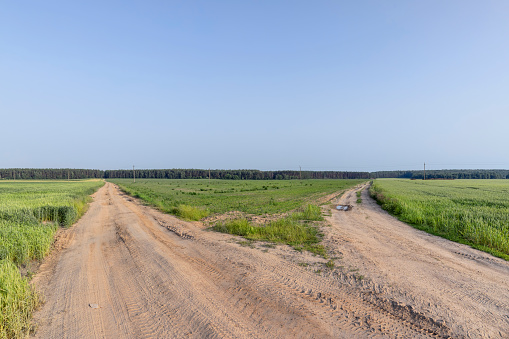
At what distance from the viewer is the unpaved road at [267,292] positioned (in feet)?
14.6

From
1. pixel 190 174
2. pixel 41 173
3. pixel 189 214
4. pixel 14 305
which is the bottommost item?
pixel 189 214

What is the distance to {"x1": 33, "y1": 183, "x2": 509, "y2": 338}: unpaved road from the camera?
446cm

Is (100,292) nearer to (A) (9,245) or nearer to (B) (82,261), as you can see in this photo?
(B) (82,261)

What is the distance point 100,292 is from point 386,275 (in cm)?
737

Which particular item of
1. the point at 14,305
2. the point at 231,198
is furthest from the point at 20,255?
the point at 231,198

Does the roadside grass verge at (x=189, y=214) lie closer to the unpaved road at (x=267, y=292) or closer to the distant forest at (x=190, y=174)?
the unpaved road at (x=267, y=292)

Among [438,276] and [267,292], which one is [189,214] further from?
[438,276]

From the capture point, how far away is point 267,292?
19.0ft

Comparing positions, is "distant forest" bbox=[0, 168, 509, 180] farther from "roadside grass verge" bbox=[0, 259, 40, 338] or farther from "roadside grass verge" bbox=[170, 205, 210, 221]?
"roadside grass verge" bbox=[0, 259, 40, 338]

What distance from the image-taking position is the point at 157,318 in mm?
4863

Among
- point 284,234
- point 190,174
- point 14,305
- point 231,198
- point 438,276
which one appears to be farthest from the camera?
point 190,174

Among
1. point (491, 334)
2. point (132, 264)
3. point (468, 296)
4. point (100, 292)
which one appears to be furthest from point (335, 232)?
point (100, 292)

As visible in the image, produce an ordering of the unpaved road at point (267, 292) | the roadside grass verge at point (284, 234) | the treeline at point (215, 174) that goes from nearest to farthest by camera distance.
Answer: the unpaved road at point (267, 292) < the roadside grass verge at point (284, 234) < the treeline at point (215, 174)

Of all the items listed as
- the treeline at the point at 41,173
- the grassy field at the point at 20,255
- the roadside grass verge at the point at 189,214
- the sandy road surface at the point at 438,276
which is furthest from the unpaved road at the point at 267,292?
the treeline at the point at 41,173
